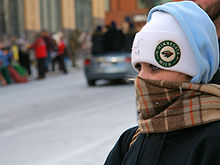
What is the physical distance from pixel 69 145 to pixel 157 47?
504cm

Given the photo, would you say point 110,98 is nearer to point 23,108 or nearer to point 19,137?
point 23,108

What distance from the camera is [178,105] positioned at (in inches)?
67.2

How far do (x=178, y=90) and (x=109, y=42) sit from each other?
589 inches

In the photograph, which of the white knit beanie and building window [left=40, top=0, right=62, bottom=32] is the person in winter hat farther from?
building window [left=40, top=0, right=62, bottom=32]

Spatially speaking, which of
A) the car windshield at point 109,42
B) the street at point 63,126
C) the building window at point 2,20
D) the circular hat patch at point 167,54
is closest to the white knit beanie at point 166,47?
the circular hat patch at point 167,54

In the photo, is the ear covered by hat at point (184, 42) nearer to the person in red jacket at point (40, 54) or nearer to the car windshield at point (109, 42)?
the car windshield at point (109, 42)

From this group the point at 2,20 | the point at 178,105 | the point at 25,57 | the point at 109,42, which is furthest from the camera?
the point at 2,20

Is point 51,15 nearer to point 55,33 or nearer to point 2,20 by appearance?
point 2,20

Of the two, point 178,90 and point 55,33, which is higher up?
point 178,90

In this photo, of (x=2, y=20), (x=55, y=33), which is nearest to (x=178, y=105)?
(x=55, y=33)

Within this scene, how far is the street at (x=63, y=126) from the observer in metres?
6.14

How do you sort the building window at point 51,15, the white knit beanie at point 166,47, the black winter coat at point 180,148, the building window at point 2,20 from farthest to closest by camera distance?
1. the building window at point 51,15
2. the building window at point 2,20
3. the white knit beanie at point 166,47
4. the black winter coat at point 180,148

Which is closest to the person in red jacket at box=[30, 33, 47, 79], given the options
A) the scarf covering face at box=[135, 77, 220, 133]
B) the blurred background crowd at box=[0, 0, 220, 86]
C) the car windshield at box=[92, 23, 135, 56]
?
the blurred background crowd at box=[0, 0, 220, 86]

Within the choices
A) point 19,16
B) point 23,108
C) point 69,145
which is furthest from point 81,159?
point 19,16
